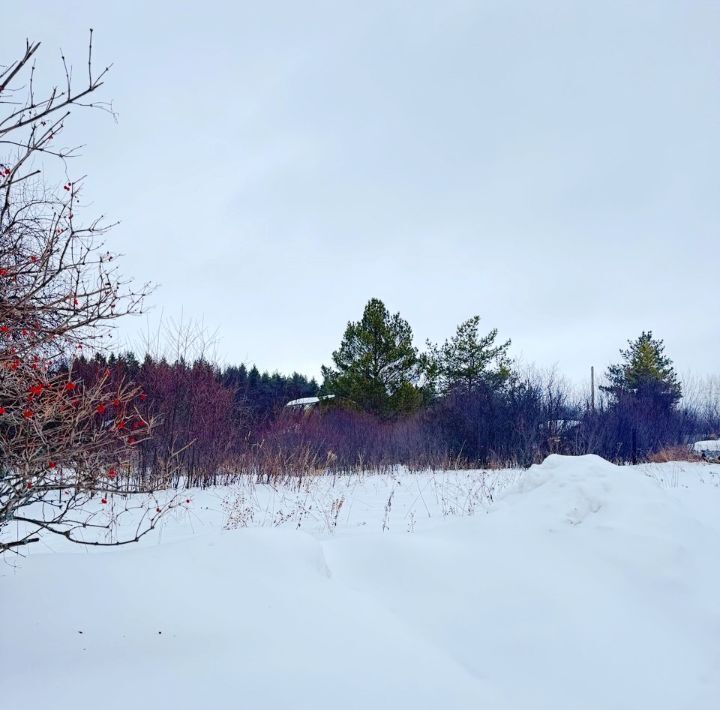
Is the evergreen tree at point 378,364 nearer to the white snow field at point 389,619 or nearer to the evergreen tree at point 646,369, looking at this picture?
the evergreen tree at point 646,369

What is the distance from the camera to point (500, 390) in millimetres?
15484

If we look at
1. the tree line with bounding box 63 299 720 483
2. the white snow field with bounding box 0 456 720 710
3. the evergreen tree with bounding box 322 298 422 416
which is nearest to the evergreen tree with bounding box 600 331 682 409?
the tree line with bounding box 63 299 720 483

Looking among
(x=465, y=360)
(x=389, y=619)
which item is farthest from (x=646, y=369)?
(x=389, y=619)

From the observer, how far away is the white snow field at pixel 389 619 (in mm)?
2043

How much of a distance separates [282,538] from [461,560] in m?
1.12

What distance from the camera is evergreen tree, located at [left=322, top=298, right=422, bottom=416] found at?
20.9 m

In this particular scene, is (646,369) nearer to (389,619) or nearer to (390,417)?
(390,417)

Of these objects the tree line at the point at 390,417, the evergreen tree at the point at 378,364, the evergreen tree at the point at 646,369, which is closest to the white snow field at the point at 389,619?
the tree line at the point at 390,417

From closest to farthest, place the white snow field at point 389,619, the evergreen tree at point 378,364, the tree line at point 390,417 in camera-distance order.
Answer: the white snow field at point 389,619 → the tree line at point 390,417 → the evergreen tree at point 378,364

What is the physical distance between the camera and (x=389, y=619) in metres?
2.60

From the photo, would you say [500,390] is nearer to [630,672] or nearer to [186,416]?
[186,416]

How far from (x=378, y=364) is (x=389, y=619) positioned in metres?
18.8

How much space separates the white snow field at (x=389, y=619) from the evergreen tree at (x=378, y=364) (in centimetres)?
1708

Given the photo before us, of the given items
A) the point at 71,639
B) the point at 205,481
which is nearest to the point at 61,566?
the point at 71,639
